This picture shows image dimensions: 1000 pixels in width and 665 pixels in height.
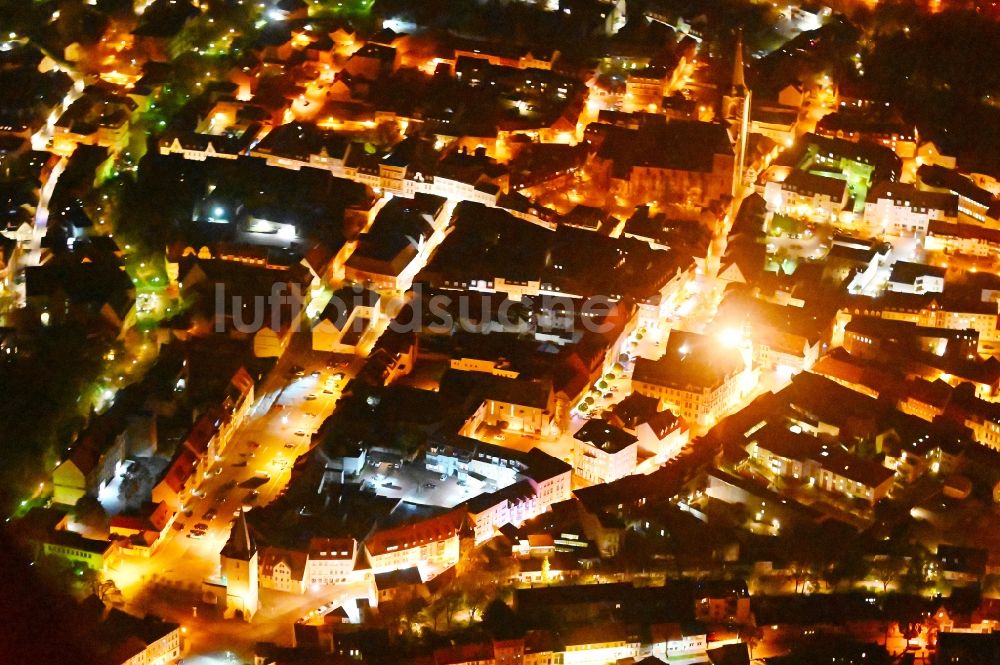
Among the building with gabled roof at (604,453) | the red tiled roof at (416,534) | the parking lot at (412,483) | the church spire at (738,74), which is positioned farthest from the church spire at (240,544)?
the church spire at (738,74)

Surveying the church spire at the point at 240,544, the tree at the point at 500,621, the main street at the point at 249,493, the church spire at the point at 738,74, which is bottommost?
the main street at the point at 249,493

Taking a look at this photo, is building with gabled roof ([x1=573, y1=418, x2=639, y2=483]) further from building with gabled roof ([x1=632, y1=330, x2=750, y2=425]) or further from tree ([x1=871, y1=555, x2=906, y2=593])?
tree ([x1=871, y1=555, x2=906, y2=593])

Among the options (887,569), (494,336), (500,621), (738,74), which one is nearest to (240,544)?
(500,621)

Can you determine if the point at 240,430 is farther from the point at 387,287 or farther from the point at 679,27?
the point at 679,27

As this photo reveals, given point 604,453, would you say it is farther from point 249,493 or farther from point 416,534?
point 249,493

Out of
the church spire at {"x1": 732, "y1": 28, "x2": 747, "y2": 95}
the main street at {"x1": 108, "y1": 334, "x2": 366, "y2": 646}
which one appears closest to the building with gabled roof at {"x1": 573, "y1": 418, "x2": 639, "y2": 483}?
the main street at {"x1": 108, "y1": 334, "x2": 366, "y2": 646}

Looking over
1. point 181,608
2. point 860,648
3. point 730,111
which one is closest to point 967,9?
point 730,111

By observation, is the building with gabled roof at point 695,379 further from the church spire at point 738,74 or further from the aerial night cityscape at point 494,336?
the church spire at point 738,74

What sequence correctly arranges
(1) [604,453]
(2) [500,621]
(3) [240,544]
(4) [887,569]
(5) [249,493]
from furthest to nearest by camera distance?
1. (1) [604,453]
2. (5) [249,493]
3. (4) [887,569]
4. (3) [240,544]
5. (2) [500,621]
